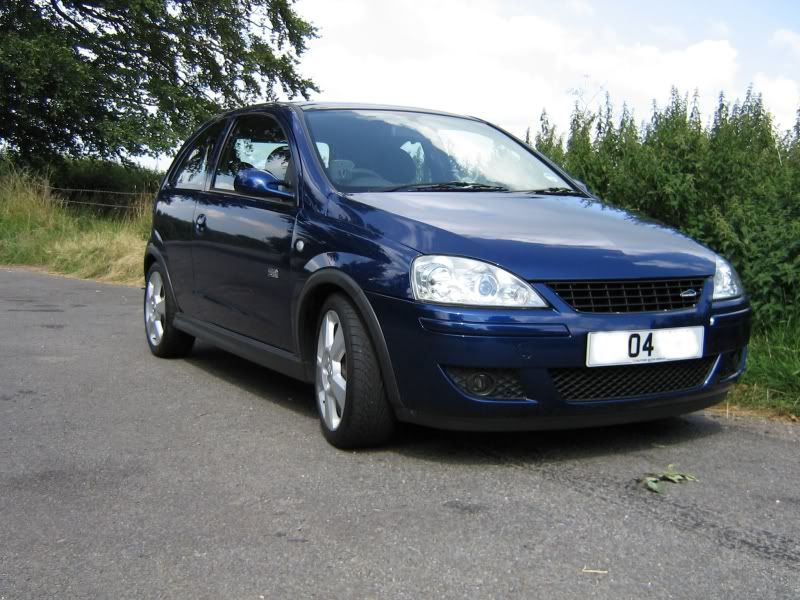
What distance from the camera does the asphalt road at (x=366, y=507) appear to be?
10.3 feet

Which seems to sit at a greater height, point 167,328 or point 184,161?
point 184,161

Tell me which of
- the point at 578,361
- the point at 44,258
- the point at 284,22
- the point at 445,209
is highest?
the point at 284,22

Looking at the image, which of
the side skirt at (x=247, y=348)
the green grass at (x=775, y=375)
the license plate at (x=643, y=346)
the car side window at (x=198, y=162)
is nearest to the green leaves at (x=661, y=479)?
the license plate at (x=643, y=346)

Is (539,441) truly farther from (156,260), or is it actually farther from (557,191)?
(156,260)

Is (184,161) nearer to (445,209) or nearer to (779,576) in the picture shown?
(445,209)

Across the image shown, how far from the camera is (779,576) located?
3.17m

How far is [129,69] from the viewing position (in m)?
23.9

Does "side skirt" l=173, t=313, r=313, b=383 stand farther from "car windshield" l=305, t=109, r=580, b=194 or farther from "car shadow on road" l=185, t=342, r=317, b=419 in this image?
"car windshield" l=305, t=109, r=580, b=194

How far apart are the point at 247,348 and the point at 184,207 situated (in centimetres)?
142

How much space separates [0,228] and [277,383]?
12.6 metres

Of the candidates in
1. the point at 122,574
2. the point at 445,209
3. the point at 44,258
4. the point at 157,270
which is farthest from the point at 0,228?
the point at 122,574

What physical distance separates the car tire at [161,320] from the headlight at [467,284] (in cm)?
305

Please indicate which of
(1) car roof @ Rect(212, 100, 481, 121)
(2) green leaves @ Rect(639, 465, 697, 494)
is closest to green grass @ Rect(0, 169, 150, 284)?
(1) car roof @ Rect(212, 100, 481, 121)

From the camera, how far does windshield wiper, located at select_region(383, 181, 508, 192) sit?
5180 millimetres
